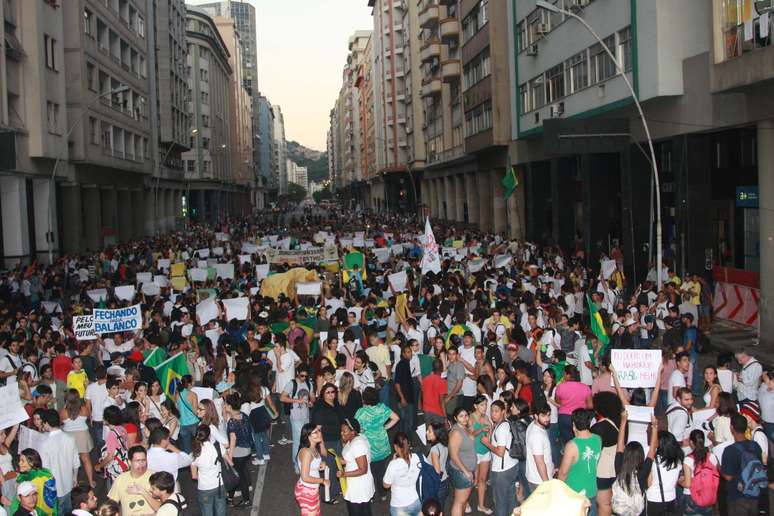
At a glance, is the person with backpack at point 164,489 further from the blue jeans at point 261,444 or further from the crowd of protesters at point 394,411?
the blue jeans at point 261,444

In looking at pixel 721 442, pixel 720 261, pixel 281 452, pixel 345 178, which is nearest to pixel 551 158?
pixel 720 261

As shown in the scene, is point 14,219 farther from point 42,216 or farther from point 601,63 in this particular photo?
point 601,63

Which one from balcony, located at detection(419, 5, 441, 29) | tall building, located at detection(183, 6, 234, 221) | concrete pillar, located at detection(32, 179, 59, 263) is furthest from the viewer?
tall building, located at detection(183, 6, 234, 221)

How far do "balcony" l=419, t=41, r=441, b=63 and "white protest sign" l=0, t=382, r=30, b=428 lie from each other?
55.7m

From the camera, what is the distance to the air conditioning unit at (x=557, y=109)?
3638cm

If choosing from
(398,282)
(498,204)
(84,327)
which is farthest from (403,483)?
(498,204)

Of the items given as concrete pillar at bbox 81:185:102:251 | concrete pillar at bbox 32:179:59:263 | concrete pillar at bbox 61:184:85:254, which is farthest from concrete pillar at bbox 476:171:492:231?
concrete pillar at bbox 32:179:59:263

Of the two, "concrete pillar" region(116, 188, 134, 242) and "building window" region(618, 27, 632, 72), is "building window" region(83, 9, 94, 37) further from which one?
"building window" region(618, 27, 632, 72)

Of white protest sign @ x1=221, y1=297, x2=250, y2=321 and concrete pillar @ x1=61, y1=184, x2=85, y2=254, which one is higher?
concrete pillar @ x1=61, y1=184, x2=85, y2=254

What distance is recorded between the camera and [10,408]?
10133mm

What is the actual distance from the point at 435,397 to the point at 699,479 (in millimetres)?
4228

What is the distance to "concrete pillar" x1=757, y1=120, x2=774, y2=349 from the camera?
21.0m

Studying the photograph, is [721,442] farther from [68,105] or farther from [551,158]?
[68,105]

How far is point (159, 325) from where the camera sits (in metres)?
17.8
